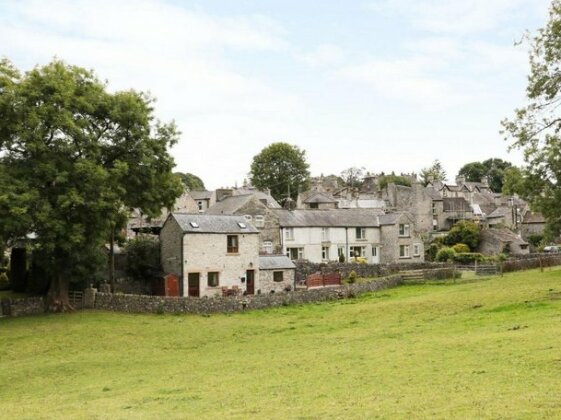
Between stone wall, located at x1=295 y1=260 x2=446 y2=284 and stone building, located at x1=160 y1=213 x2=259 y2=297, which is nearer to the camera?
stone building, located at x1=160 y1=213 x2=259 y2=297

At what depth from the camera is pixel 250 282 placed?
55625mm

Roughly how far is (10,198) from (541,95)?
106 ft

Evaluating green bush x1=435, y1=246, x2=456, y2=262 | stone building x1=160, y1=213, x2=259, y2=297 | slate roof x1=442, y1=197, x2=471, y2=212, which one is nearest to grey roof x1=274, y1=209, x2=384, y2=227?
green bush x1=435, y1=246, x2=456, y2=262

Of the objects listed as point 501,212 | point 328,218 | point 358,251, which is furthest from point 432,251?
point 501,212

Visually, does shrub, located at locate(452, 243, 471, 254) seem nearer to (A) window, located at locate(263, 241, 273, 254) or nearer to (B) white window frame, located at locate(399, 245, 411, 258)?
(B) white window frame, located at locate(399, 245, 411, 258)

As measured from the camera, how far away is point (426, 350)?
2350 centimetres

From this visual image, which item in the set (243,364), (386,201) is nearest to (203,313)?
(243,364)

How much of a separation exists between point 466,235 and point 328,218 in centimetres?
2213

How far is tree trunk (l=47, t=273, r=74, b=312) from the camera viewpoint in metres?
45.0

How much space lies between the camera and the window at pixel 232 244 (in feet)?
178

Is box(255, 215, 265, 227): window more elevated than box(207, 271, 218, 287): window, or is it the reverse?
box(255, 215, 265, 227): window

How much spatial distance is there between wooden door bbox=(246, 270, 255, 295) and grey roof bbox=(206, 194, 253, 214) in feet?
51.6

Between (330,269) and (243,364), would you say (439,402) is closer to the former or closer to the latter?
(243,364)

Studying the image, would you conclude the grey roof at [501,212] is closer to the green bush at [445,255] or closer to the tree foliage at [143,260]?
the green bush at [445,255]
